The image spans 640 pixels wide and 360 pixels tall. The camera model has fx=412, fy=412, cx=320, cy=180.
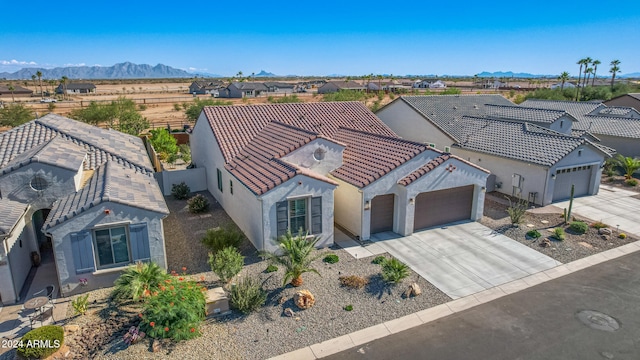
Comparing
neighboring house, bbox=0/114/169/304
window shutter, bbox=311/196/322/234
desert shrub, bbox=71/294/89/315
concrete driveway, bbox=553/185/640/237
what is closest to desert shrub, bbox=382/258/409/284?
window shutter, bbox=311/196/322/234

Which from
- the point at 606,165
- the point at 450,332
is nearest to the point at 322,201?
the point at 450,332

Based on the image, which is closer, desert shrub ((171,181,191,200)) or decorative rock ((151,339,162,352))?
decorative rock ((151,339,162,352))

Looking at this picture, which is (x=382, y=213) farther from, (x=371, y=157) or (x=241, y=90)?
(x=241, y=90)

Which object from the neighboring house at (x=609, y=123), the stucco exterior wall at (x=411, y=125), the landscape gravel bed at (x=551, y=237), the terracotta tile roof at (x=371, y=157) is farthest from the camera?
the neighboring house at (x=609, y=123)

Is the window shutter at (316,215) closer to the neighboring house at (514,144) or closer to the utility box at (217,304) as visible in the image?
the utility box at (217,304)

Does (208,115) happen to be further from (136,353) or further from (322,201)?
(136,353)

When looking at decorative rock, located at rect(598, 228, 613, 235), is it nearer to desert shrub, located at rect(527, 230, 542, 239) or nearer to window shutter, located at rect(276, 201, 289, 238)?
desert shrub, located at rect(527, 230, 542, 239)

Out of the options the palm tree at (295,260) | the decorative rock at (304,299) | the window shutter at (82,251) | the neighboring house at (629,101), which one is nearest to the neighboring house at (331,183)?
the palm tree at (295,260)
